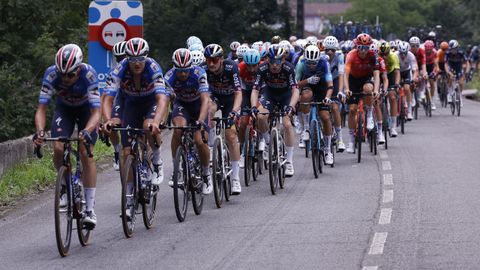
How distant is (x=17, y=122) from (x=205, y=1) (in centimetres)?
2690

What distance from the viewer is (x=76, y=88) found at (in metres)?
11.1

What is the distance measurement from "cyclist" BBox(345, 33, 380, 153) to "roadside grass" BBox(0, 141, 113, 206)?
5.01 metres

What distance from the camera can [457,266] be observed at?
9383mm

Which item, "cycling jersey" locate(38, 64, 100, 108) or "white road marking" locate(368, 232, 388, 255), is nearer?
"white road marking" locate(368, 232, 388, 255)

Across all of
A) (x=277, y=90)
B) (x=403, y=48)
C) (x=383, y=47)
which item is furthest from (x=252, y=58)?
(x=403, y=48)

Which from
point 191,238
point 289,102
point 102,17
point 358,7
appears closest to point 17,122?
point 102,17

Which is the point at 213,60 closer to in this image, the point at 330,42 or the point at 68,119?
the point at 68,119

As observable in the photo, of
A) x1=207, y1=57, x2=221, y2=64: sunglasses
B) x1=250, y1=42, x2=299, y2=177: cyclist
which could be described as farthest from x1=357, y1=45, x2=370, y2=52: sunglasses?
x1=207, y1=57, x2=221, y2=64: sunglasses

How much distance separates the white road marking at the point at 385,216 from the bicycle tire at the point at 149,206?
230cm

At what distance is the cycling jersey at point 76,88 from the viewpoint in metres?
11.0

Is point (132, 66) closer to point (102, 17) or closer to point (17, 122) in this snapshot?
point (102, 17)

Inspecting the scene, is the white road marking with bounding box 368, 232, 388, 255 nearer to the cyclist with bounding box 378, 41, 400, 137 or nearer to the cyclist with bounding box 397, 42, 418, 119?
the cyclist with bounding box 378, 41, 400, 137

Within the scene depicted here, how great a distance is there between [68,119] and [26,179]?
169 inches

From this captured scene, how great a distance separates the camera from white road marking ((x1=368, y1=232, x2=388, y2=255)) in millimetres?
10172
